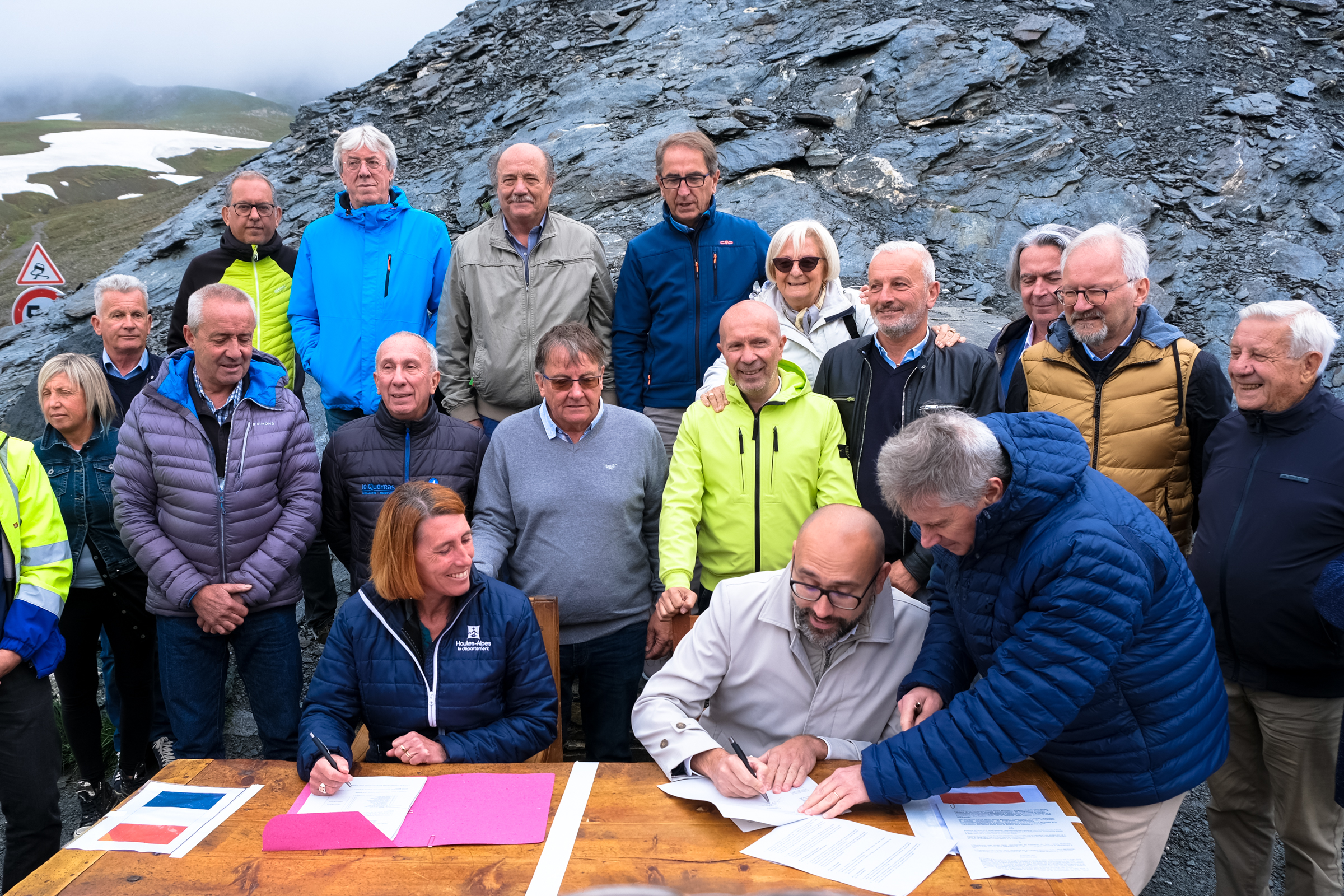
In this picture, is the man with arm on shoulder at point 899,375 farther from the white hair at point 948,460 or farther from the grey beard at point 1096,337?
the white hair at point 948,460

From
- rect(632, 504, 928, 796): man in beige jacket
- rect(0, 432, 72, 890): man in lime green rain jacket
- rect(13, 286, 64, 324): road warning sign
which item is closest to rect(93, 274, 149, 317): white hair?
rect(0, 432, 72, 890): man in lime green rain jacket

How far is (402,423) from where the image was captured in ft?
14.4

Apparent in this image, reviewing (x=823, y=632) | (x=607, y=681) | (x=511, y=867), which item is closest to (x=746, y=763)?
(x=823, y=632)

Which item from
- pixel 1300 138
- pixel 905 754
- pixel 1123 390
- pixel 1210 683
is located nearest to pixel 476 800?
pixel 905 754

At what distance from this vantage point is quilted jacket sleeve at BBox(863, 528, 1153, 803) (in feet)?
7.83

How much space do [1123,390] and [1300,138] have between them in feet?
27.4

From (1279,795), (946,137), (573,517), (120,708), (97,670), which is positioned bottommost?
(120,708)

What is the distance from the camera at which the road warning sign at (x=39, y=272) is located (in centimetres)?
1196

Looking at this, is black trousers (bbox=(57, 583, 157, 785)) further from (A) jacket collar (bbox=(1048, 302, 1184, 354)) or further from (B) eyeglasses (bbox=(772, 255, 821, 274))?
(A) jacket collar (bbox=(1048, 302, 1184, 354))

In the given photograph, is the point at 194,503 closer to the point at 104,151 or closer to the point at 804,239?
the point at 804,239

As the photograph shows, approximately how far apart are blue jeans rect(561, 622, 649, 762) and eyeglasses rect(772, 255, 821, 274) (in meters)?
2.02

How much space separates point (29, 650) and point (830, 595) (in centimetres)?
338

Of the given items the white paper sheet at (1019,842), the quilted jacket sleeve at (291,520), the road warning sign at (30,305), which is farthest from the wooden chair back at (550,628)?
the road warning sign at (30,305)

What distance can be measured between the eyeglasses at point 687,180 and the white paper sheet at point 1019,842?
3629 millimetres
